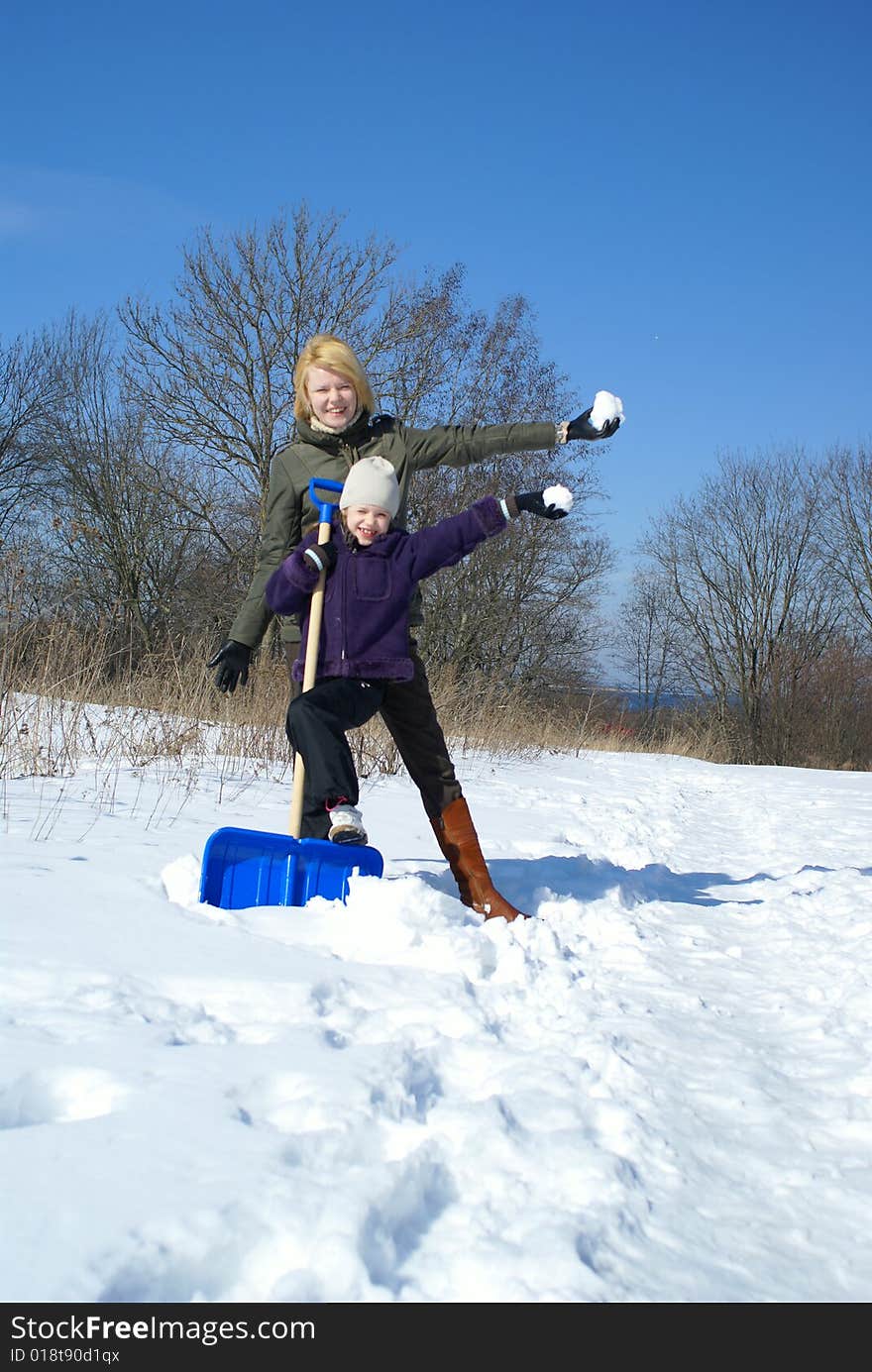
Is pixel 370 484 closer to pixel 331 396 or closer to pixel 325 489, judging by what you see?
pixel 325 489

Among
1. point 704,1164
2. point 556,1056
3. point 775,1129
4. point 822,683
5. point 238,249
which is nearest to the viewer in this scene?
point 704,1164

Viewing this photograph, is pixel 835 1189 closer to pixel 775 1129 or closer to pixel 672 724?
pixel 775 1129

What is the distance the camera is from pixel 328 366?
3145 millimetres

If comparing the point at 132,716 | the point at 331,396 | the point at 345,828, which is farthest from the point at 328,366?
the point at 132,716

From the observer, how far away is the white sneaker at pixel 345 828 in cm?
294

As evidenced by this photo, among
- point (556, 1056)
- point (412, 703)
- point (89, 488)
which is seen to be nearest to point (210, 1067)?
point (556, 1056)

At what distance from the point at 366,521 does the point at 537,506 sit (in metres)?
0.54

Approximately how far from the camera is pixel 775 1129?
1.84 metres

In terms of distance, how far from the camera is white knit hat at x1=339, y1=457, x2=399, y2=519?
3.02 m

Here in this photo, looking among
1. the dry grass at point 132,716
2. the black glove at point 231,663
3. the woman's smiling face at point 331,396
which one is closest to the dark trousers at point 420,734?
the black glove at point 231,663

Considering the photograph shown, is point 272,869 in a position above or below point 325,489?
below

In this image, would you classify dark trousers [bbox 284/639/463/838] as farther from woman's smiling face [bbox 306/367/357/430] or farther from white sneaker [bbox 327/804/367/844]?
woman's smiling face [bbox 306/367/357/430]

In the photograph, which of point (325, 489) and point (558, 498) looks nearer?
point (558, 498)

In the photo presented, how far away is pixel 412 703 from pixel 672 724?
3034 centimetres
